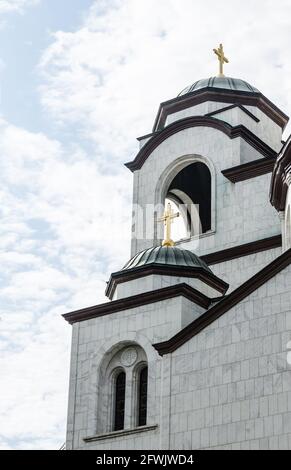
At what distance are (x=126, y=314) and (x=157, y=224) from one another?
6844 millimetres

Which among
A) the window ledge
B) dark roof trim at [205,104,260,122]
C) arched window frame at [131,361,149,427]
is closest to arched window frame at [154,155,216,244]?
dark roof trim at [205,104,260,122]

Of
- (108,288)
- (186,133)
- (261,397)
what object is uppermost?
(186,133)

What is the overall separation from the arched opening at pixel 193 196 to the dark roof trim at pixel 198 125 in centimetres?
135

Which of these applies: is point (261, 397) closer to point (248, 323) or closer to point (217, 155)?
point (248, 323)

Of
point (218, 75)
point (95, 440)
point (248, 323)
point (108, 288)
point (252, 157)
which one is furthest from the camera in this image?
point (218, 75)

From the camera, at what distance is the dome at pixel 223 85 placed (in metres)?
37.4

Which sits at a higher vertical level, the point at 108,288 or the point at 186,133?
the point at 186,133

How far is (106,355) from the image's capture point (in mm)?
28891

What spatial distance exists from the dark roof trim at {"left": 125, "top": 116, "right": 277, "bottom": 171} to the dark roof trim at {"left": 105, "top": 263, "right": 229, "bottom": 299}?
215 inches

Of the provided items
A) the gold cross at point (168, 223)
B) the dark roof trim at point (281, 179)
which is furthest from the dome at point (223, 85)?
the dark roof trim at point (281, 179)

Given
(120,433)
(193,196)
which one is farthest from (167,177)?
(120,433)

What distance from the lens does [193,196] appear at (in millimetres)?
38531
